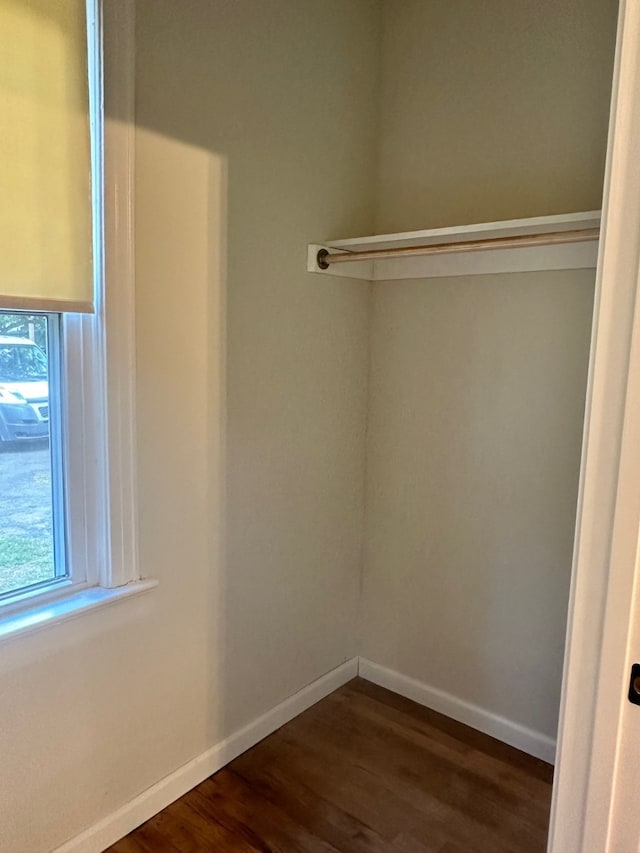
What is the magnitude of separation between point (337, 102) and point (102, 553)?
1.60 m

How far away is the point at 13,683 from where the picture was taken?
146 cm

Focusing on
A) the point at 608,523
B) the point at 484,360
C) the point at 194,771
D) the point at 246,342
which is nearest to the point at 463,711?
the point at 194,771

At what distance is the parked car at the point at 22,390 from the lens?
1444 millimetres

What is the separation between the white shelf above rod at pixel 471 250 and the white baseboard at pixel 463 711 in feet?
4.96

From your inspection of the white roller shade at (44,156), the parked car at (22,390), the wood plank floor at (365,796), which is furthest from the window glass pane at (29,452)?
the wood plank floor at (365,796)

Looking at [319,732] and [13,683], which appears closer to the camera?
[13,683]

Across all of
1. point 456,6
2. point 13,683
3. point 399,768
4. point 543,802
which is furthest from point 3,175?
point 543,802

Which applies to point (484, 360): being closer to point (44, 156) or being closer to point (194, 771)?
point (44, 156)

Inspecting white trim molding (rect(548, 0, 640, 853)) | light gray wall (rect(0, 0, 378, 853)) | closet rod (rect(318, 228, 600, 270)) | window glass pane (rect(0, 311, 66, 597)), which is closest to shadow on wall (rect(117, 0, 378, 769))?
light gray wall (rect(0, 0, 378, 853))

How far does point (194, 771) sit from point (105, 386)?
3.98ft

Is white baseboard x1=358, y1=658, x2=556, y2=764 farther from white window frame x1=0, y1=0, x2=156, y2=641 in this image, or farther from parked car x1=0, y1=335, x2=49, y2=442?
parked car x1=0, y1=335, x2=49, y2=442

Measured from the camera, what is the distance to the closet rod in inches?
63.5

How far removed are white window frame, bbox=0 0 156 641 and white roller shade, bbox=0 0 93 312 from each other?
6cm

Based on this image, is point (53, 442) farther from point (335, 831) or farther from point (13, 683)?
point (335, 831)
